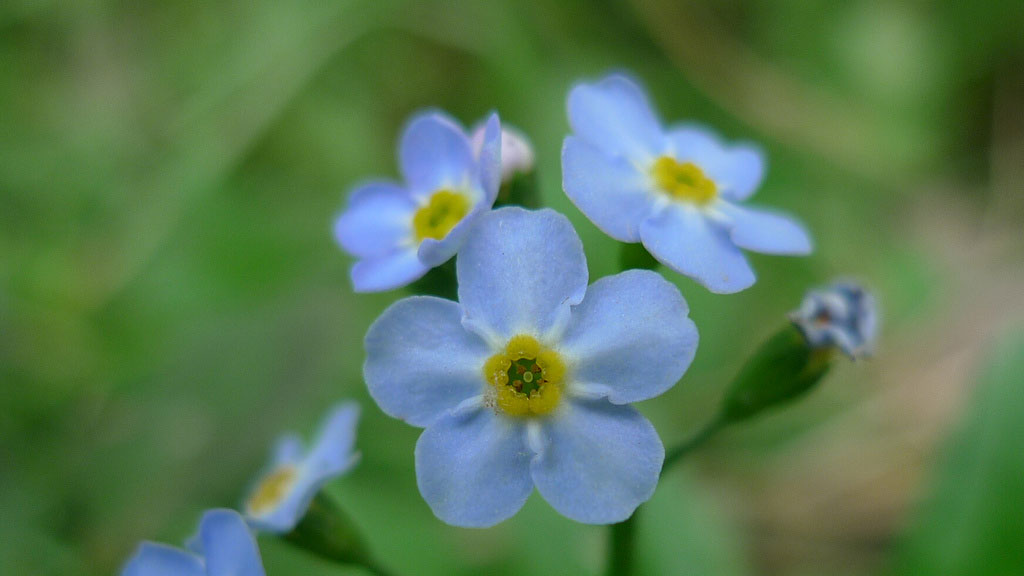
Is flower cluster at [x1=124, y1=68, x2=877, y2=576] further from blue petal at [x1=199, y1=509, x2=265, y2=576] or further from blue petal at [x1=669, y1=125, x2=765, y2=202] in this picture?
blue petal at [x1=669, y1=125, x2=765, y2=202]

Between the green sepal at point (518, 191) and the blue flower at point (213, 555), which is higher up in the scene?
the green sepal at point (518, 191)

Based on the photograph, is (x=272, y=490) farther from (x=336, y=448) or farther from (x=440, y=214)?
(x=440, y=214)

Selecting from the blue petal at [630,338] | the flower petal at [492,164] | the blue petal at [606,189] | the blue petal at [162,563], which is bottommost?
the blue petal at [162,563]

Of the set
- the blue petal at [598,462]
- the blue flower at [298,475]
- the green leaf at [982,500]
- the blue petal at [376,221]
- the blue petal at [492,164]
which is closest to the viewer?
the blue petal at [598,462]

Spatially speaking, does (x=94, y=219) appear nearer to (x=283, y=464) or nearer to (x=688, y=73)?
(x=283, y=464)

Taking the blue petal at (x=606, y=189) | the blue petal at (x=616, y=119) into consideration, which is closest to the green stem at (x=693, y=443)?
the blue petal at (x=606, y=189)

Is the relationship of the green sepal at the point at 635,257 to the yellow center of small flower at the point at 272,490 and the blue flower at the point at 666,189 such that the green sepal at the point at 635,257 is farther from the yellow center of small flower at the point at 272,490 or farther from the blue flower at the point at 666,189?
the yellow center of small flower at the point at 272,490

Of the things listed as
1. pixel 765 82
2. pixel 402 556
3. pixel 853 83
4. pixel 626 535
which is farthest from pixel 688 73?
pixel 626 535
